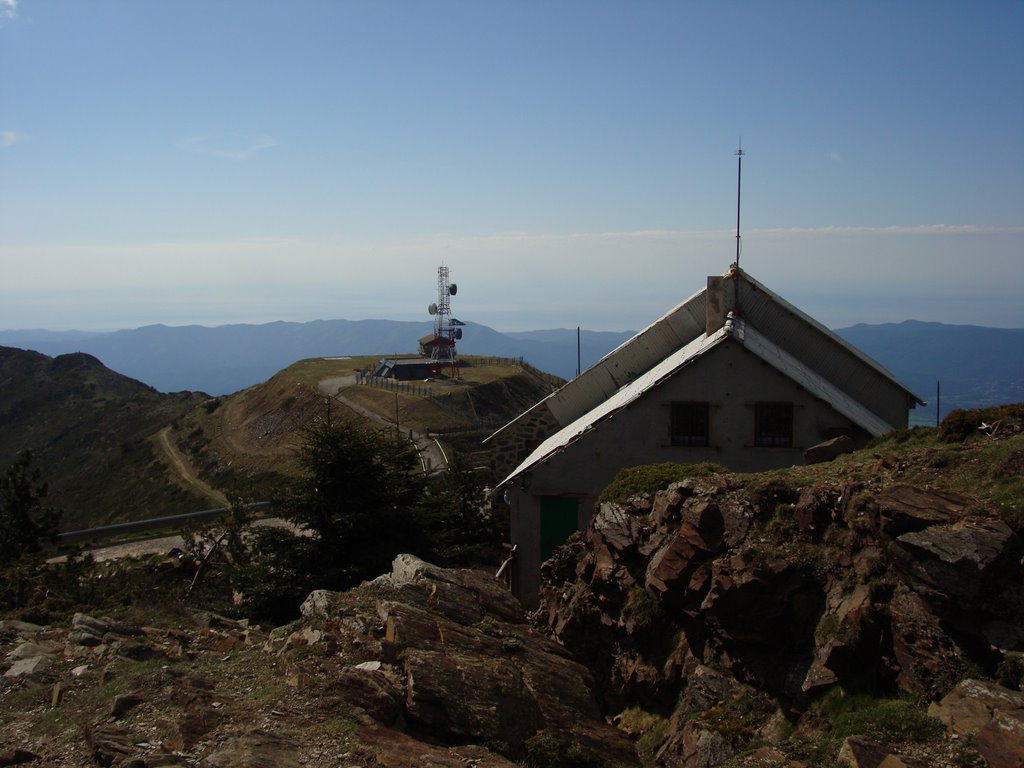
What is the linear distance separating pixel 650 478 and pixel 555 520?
639 cm

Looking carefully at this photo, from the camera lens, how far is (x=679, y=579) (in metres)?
11.9

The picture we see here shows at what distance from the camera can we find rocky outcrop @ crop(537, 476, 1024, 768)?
8641 millimetres

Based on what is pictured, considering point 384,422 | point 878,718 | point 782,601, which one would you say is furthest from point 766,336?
point 384,422

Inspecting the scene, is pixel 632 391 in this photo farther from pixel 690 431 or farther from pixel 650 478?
pixel 650 478

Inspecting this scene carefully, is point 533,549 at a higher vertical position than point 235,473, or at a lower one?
higher

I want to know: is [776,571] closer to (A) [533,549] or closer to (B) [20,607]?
(A) [533,549]

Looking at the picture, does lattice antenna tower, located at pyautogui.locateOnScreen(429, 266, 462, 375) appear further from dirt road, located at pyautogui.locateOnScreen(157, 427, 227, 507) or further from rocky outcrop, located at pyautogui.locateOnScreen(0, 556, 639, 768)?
rocky outcrop, located at pyautogui.locateOnScreen(0, 556, 639, 768)

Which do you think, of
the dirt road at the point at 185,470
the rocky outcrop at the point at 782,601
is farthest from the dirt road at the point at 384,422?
the rocky outcrop at the point at 782,601

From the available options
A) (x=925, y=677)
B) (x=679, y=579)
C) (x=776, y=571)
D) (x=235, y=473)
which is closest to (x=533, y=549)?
(x=679, y=579)

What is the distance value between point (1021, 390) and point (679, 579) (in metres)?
200

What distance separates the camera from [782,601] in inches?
407

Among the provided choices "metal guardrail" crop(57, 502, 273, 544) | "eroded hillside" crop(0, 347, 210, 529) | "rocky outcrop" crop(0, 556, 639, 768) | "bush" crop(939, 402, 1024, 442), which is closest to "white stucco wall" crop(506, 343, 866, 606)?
"rocky outcrop" crop(0, 556, 639, 768)

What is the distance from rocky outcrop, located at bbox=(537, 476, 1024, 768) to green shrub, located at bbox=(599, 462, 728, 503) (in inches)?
27.0

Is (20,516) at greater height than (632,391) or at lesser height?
lesser
